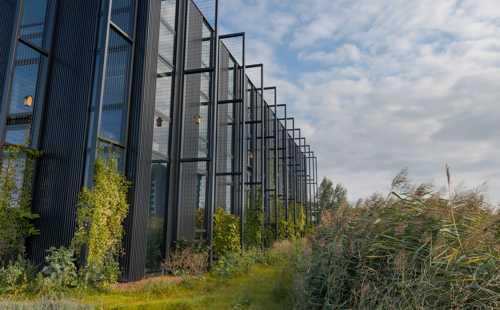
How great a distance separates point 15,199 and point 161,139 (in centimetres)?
355

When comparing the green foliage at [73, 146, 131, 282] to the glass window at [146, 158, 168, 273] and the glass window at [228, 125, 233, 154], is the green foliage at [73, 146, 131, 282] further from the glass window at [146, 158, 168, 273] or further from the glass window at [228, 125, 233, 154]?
the glass window at [228, 125, 233, 154]

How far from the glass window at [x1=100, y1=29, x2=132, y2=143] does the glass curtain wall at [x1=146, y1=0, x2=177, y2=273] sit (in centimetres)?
95

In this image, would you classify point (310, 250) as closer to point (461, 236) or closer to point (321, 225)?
point (321, 225)

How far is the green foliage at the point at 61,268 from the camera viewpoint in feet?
18.4

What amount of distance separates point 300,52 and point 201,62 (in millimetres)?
4814

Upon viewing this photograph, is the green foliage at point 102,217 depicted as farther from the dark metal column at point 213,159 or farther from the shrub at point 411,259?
the shrub at point 411,259

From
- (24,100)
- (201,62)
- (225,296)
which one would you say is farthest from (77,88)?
(225,296)

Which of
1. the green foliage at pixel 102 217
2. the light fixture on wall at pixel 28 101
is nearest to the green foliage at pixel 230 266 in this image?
the green foliage at pixel 102 217

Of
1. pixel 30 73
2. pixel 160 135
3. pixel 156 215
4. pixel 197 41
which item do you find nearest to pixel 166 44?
pixel 197 41

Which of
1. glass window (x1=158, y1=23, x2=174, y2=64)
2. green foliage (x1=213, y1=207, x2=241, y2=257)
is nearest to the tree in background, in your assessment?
green foliage (x1=213, y1=207, x2=241, y2=257)

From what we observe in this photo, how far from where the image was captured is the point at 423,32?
211 inches

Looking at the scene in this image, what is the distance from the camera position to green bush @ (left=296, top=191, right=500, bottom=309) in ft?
7.86

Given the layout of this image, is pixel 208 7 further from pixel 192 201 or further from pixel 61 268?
pixel 61 268

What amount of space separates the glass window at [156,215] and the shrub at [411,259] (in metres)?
5.60
